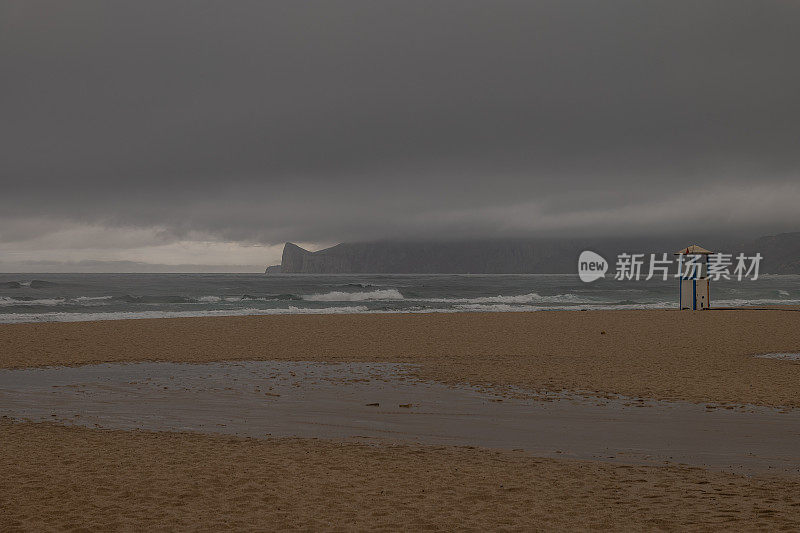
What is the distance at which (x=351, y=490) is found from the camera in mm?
6609

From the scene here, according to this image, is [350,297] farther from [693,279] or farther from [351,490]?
[351,490]

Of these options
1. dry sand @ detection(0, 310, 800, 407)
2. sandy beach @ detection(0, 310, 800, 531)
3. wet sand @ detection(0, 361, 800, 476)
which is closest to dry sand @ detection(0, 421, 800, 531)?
sandy beach @ detection(0, 310, 800, 531)

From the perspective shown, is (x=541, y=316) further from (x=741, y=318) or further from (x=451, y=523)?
(x=451, y=523)

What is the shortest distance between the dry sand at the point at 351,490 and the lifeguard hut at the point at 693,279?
116 ft

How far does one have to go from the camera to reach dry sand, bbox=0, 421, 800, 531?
568cm

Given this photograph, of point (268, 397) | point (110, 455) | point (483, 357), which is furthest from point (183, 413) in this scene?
point (483, 357)

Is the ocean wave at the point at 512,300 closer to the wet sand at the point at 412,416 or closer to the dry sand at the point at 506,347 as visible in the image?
the dry sand at the point at 506,347

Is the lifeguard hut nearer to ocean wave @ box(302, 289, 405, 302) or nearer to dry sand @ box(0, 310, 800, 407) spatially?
dry sand @ box(0, 310, 800, 407)

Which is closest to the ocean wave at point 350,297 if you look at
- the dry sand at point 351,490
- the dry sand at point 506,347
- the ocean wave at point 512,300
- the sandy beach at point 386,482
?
the ocean wave at point 512,300

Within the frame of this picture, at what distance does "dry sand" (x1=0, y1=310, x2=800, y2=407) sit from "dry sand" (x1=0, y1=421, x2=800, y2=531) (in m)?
5.68

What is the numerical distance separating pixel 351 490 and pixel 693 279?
38462mm

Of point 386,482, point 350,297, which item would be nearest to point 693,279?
point 350,297

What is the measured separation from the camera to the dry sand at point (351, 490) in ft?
18.6

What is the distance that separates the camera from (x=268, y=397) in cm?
1234
